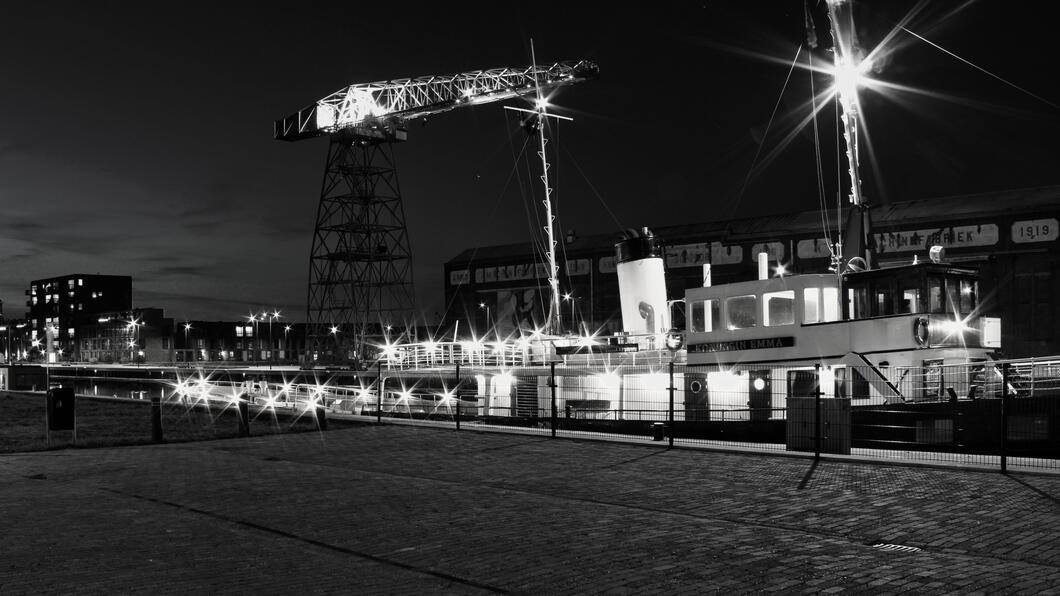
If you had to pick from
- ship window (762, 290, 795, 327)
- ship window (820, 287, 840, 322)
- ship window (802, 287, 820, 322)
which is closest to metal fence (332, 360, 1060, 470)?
ship window (762, 290, 795, 327)

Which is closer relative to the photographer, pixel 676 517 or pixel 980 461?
pixel 676 517

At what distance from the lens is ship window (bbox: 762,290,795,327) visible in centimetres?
2031

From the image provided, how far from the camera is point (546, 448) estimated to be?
1544cm

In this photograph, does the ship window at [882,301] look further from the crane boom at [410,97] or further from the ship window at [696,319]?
the crane boom at [410,97]

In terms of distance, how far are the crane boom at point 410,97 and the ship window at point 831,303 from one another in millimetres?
43631

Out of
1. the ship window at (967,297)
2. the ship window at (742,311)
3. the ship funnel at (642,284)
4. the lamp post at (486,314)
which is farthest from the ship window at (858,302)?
the lamp post at (486,314)

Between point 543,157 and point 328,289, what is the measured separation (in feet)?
109

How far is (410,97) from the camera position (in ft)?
214

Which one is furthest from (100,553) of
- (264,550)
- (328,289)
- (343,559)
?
(328,289)

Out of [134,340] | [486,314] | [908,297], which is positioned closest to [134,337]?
[134,340]

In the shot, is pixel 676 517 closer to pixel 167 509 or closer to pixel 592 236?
pixel 167 509

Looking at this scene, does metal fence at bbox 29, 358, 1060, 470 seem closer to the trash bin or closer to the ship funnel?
the trash bin

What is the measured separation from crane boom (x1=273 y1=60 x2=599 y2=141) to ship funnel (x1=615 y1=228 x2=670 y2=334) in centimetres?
3766

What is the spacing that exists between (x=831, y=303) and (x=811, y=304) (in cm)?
51
